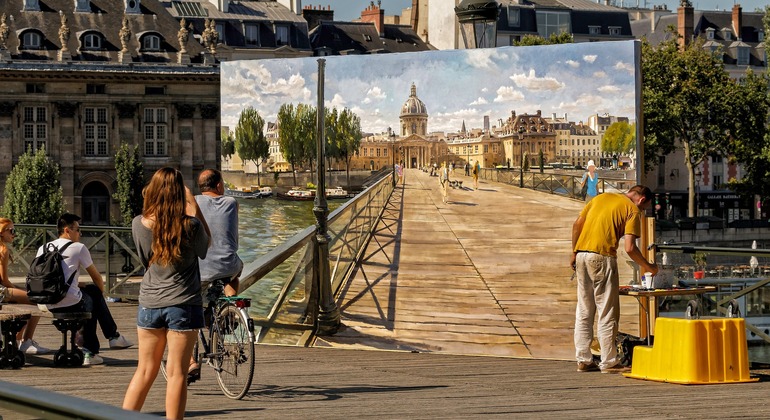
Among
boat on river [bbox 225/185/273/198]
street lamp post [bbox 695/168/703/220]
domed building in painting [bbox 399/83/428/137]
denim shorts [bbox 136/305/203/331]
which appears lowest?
street lamp post [bbox 695/168/703/220]

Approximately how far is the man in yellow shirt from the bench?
4.91m

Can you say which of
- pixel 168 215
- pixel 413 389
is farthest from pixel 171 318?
pixel 413 389

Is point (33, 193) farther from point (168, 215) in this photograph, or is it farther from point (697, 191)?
point (168, 215)

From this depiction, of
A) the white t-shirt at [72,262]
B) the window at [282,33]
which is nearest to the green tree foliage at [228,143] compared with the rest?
the white t-shirt at [72,262]

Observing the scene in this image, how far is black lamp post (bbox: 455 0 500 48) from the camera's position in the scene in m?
15.1

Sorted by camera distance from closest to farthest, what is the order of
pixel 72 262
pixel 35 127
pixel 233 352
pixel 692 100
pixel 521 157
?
1. pixel 233 352
2. pixel 72 262
3. pixel 521 157
4. pixel 35 127
5. pixel 692 100

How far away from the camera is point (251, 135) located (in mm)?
15562

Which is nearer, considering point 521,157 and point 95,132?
point 521,157

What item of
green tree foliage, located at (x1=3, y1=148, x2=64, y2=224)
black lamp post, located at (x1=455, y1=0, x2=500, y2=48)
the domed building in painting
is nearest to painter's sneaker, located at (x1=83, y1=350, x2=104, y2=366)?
the domed building in painting

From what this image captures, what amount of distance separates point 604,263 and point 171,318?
4986 millimetres

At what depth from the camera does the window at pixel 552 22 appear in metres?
101

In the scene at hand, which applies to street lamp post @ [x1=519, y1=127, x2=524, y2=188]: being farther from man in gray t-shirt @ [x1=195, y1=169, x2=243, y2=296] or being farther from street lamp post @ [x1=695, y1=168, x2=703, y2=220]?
street lamp post @ [x1=695, y1=168, x2=703, y2=220]

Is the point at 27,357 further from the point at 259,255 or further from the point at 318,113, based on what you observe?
the point at 318,113

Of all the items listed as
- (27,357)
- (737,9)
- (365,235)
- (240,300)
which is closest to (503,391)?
(240,300)
